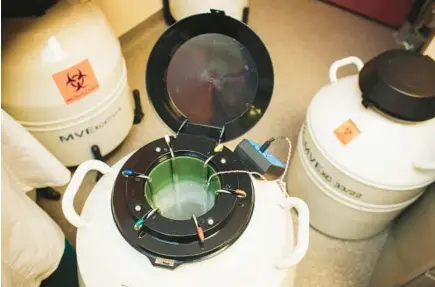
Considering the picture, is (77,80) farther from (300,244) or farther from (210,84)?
(300,244)

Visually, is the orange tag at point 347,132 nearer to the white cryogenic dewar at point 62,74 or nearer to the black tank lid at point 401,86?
the black tank lid at point 401,86

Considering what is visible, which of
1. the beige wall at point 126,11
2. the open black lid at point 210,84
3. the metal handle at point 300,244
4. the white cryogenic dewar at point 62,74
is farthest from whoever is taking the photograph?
the beige wall at point 126,11

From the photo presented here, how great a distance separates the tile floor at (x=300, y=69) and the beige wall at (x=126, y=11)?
10 centimetres

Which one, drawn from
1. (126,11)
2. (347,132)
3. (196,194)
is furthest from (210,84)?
(126,11)

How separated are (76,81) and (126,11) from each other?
0.65 metres

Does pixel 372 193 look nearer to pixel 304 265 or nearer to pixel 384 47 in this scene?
pixel 304 265

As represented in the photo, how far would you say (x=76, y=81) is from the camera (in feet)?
3.55

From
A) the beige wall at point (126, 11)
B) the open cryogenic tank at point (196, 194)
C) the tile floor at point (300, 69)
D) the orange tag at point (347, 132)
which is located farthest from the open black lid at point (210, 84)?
the beige wall at point (126, 11)

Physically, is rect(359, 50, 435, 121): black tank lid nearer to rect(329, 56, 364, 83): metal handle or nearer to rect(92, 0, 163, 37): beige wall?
rect(329, 56, 364, 83): metal handle

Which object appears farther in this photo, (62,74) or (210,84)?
(62,74)

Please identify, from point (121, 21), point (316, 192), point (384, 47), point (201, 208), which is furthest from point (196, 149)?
point (384, 47)

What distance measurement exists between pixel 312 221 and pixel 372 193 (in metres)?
0.30

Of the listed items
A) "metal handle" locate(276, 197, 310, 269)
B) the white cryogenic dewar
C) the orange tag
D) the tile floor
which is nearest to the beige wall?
the tile floor

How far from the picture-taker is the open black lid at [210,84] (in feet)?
2.97
